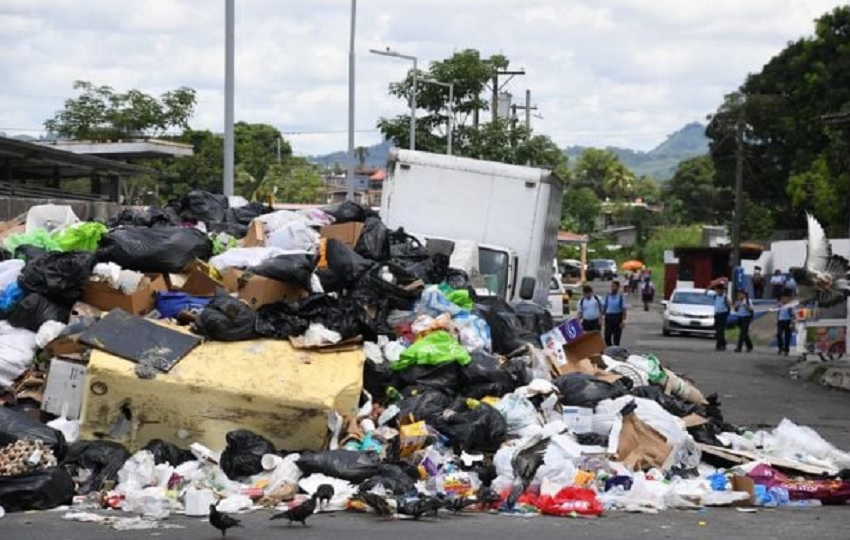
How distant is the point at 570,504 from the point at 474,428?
135cm

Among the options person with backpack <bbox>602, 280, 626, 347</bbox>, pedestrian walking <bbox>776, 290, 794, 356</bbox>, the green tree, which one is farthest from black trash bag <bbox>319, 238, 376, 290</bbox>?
the green tree

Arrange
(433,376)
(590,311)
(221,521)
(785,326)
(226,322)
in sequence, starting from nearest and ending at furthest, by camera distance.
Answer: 1. (221,521)
2. (226,322)
3. (433,376)
4. (590,311)
5. (785,326)

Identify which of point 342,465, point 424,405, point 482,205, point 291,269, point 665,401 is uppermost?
point 482,205

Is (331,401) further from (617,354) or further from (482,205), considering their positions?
(482,205)

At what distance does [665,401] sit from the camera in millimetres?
12750

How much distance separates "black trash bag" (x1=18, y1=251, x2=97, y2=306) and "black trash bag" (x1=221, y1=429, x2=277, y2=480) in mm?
2691

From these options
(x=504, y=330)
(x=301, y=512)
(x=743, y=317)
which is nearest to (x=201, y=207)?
(x=504, y=330)

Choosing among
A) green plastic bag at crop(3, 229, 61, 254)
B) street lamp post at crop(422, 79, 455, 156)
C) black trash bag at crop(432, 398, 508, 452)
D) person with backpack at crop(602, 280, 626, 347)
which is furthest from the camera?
street lamp post at crop(422, 79, 455, 156)

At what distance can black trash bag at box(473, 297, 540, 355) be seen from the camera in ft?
43.2

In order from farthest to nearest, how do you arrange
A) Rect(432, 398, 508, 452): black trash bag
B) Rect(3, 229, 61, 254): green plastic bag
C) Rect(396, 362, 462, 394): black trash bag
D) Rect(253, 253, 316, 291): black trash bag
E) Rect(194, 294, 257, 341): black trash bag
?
Rect(3, 229, 61, 254): green plastic bag
Rect(253, 253, 316, 291): black trash bag
Rect(396, 362, 462, 394): black trash bag
Rect(194, 294, 257, 341): black trash bag
Rect(432, 398, 508, 452): black trash bag

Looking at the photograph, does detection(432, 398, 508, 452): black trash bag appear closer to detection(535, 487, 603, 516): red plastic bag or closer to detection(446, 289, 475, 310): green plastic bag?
detection(535, 487, 603, 516): red plastic bag

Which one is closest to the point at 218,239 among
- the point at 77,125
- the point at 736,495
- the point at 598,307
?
the point at 736,495

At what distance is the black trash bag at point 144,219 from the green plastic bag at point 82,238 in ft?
2.15

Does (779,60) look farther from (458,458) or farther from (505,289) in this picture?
(458,458)
